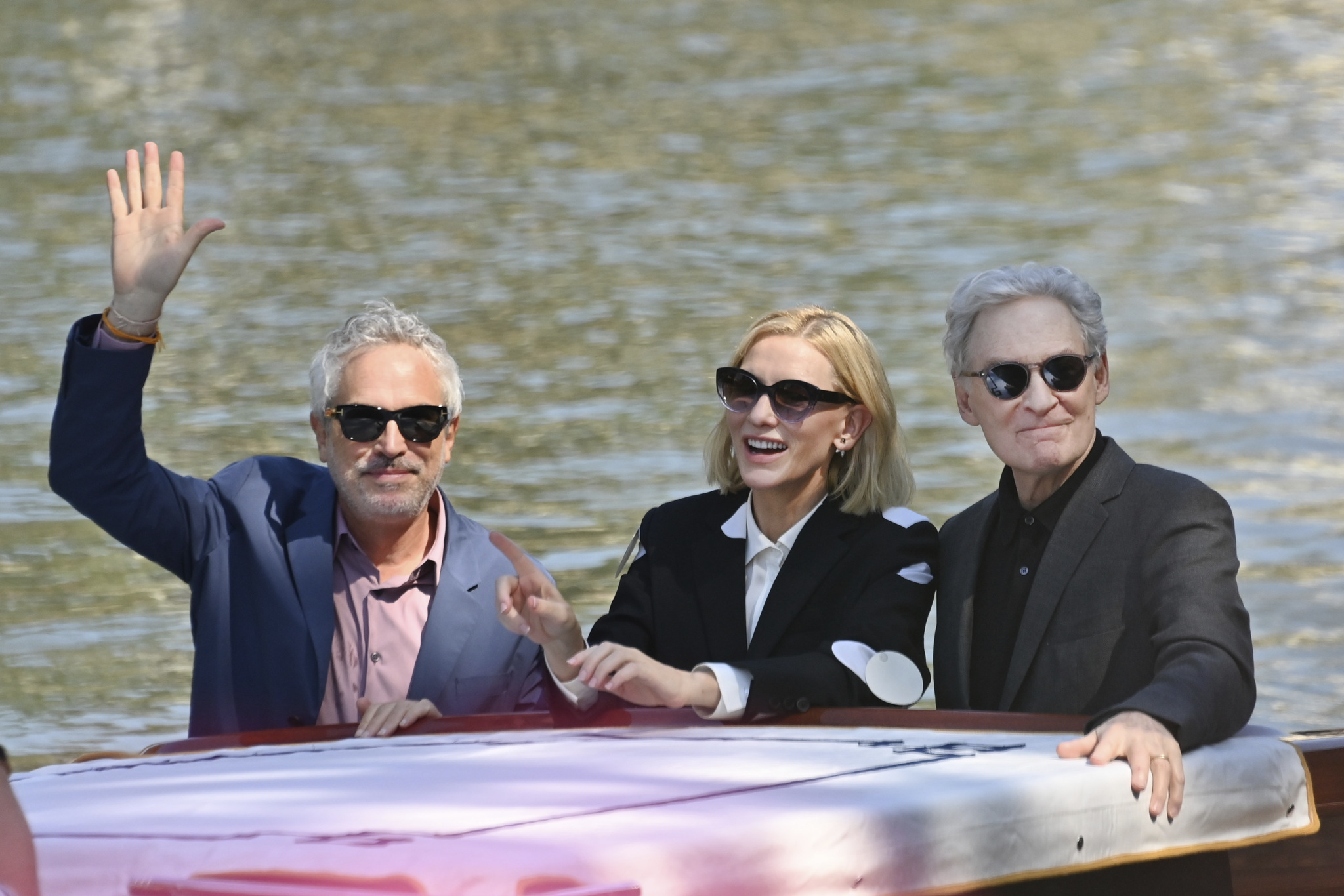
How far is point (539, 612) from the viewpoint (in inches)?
130

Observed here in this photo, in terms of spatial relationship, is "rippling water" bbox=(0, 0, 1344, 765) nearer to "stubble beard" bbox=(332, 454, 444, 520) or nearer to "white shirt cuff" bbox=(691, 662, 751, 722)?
"stubble beard" bbox=(332, 454, 444, 520)

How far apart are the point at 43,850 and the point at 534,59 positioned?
2102 centimetres

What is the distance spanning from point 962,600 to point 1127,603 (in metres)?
0.32

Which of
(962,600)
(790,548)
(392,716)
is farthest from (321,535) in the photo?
(962,600)

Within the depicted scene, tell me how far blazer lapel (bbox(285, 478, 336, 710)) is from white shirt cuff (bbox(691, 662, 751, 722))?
841 mm

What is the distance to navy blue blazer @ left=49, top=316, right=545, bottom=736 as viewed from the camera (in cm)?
367

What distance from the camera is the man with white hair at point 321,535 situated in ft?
12.0

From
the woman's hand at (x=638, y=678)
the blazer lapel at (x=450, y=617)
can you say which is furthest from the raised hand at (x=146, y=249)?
the woman's hand at (x=638, y=678)

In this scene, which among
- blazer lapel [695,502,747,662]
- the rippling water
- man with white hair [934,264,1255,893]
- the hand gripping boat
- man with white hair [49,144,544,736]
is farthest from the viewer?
the rippling water

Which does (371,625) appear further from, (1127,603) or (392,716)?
(1127,603)

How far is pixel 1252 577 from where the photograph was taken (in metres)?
8.52

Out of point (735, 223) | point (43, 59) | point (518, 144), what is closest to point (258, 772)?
point (735, 223)

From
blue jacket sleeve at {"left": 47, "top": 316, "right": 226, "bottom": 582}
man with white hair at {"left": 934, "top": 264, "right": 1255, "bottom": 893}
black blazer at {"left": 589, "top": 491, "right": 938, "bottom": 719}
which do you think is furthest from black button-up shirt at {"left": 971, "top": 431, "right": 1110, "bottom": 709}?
blue jacket sleeve at {"left": 47, "top": 316, "right": 226, "bottom": 582}

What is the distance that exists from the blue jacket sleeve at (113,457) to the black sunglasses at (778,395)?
1010 millimetres
